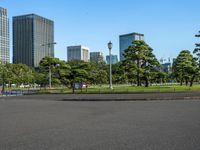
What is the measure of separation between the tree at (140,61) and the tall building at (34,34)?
1219 inches

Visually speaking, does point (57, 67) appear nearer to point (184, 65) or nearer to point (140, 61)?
point (140, 61)

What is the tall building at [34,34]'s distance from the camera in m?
86.9

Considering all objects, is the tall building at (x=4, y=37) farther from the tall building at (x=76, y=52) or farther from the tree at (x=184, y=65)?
the tree at (x=184, y=65)

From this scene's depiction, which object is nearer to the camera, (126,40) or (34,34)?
(34,34)

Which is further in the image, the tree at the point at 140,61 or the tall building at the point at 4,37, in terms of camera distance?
the tall building at the point at 4,37

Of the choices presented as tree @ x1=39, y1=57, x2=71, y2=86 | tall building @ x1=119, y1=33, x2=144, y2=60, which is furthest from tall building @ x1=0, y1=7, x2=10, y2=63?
tree @ x1=39, y1=57, x2=71, y2=86

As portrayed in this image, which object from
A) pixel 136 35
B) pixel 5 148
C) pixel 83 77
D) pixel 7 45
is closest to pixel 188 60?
pixel 83 77

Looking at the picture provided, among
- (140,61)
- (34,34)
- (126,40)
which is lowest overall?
(140,61)

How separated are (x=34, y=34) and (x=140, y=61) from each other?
3960 cm

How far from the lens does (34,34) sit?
279ft

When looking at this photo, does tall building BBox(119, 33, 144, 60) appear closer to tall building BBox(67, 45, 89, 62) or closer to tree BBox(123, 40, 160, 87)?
tall building BBox(67, 45, 89, 62)

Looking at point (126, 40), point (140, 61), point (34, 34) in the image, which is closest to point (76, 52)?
point (126, 40)

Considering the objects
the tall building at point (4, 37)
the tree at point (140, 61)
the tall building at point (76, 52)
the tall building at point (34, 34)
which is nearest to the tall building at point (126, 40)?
the tall building at point (76, 52)

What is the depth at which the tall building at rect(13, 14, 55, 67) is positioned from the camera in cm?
8694
